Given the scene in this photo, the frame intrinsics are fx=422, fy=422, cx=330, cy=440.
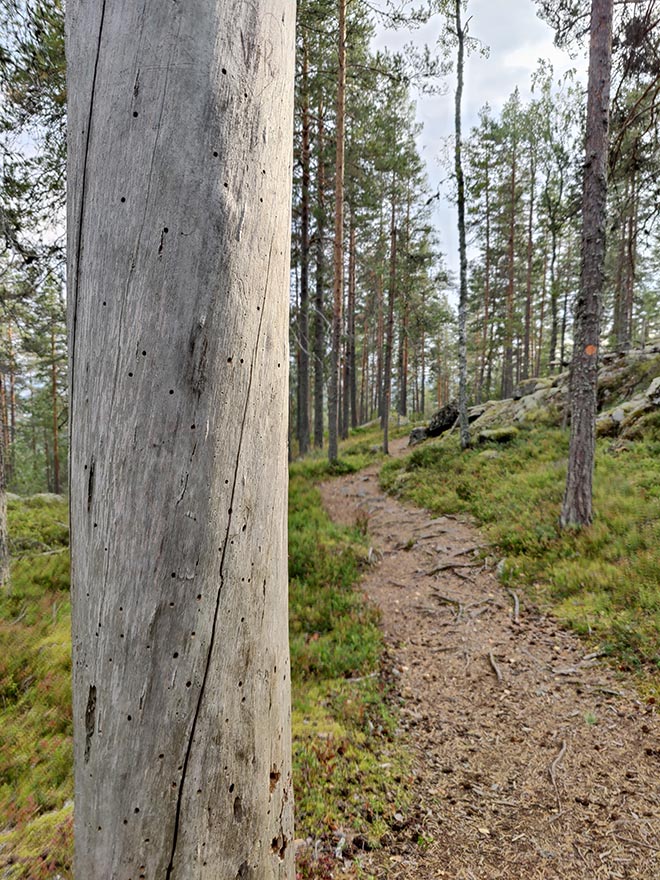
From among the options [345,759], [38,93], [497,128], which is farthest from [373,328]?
[345,759]

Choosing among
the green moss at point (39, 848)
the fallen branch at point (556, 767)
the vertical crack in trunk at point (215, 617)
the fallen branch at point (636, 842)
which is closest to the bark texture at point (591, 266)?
the fallen branch at point (556, 767)

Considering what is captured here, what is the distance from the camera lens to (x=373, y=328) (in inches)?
1308

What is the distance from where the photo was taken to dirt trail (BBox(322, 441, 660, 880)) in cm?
252

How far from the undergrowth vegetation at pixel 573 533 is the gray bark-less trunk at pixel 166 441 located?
497cm

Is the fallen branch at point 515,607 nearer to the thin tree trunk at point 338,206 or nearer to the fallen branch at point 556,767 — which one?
the fallen branch at point 556,767

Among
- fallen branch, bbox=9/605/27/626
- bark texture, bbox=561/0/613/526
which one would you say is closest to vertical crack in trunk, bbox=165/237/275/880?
fallen branch, bbox=9/605/27/626

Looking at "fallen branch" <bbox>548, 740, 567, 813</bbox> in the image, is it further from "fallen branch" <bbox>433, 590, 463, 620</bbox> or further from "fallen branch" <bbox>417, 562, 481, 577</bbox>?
"fallen branch" <bbox>417, 562, 481, 577</bbox>

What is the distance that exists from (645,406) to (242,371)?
1306 centimetres

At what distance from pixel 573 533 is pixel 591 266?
441 centimetres

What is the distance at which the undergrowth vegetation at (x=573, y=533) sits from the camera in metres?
4.97

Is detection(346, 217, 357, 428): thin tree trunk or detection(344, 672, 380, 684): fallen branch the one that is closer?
detection(344, 672, 380, 684): fallen branch

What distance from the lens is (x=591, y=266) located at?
6.99 metres

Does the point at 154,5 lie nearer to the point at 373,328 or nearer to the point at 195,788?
the point at 195,788

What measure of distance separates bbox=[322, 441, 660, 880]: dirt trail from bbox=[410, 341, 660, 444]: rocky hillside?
7367 mm
